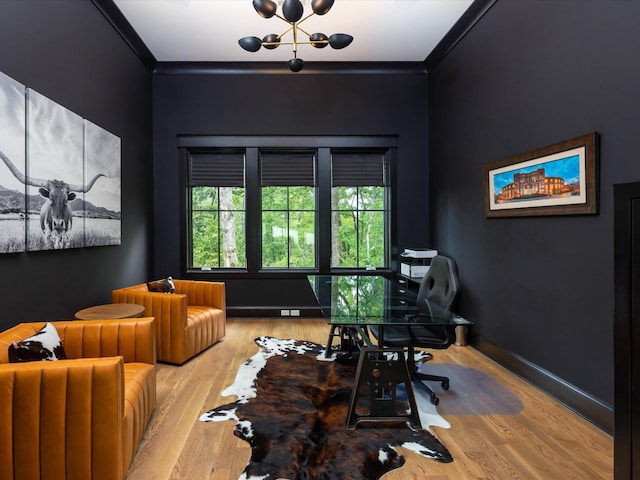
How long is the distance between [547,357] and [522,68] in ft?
8.03

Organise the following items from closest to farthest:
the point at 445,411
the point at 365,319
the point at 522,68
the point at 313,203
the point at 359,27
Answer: the point at 365,319
the point at 445,411
the point at 522,68
the point at 359,27
the point at 313,203

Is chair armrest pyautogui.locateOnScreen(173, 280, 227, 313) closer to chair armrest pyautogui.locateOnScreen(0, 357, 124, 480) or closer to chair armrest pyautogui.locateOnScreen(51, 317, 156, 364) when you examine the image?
chair armrest pyautogui.locateOnScreen(51, 317, 156, 364)

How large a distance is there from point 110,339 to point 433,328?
2.34 meters

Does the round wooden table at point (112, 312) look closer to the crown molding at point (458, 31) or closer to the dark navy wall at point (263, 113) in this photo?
the dark navy wall at point (263, 113)

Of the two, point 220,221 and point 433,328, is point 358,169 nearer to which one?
point 220,221

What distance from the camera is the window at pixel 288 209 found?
532 centimetres

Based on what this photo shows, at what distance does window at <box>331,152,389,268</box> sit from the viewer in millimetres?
5375

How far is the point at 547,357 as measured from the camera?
9.43ft

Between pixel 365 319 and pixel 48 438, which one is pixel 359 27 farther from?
pixel 48 438

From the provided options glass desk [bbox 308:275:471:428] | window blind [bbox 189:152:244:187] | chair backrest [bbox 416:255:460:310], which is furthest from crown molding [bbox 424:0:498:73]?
glass desk [bbox 308:275:471:428]

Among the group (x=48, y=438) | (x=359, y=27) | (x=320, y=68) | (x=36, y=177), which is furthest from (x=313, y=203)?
(x=48, y=438)

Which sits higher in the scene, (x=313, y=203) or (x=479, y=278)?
(x=313, y=203)

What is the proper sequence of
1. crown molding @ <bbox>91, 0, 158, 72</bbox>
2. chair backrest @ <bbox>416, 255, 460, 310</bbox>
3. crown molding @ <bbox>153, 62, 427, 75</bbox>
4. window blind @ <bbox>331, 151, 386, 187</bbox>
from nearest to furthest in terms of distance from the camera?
chair backrest @ <bbox>416, 255, 460, 310</bbox>
crown molding @ <bbox>91, 0, 158, 72</bbox>
crown molding @ <bbox>153, 62, 427, 75</bbox>
window blind @ <bbox>331, 151, 386, 187</bbox>

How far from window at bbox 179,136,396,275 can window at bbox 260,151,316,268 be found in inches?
0.6
